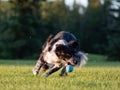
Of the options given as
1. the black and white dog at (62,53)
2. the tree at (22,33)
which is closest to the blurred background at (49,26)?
the tree at (22,33)

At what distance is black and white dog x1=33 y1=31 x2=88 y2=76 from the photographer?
472 inches

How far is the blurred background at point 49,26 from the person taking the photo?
169 ft

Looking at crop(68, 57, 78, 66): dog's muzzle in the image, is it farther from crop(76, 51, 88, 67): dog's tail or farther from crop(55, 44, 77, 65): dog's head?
crop(76, 51, 88, 67): dog's tail

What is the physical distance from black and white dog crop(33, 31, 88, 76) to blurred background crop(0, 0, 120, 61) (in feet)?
107

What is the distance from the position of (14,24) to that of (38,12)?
4.83 metres

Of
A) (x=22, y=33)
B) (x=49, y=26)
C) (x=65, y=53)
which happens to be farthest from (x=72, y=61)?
(x=49, y=26)

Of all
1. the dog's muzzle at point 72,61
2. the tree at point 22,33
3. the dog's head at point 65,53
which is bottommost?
the tree at point 22,33

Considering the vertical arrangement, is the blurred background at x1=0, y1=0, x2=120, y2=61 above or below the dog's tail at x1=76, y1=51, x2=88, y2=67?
below

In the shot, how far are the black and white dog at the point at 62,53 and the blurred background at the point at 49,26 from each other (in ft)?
107

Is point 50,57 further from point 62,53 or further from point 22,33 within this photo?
point 22,33

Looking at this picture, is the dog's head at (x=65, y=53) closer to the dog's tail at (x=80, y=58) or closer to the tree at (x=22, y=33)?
the dog's tail at (x=80, y=58)

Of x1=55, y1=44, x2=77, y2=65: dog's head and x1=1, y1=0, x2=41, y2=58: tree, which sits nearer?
x1=55, y1=44, x2=77, y2=65: dog's head

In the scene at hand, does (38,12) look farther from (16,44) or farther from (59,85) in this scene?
(59,85)

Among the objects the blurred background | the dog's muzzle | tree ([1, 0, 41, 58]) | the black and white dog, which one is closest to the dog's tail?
the black and white dog
